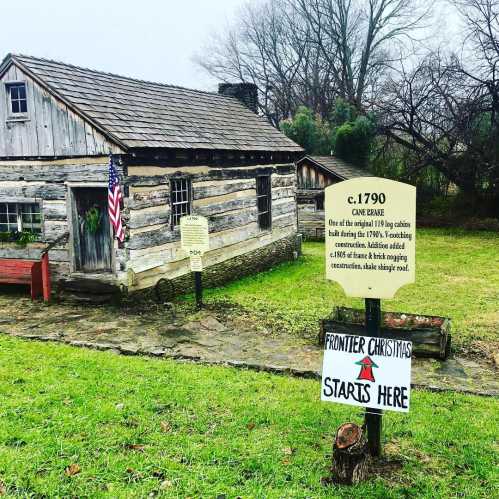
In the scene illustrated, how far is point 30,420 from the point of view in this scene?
536 cm

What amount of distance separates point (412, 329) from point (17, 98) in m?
9.28

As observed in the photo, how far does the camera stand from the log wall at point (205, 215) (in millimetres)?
10617

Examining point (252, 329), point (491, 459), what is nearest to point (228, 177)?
point (252, 329)

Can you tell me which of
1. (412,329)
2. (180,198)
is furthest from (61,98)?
(412,329)

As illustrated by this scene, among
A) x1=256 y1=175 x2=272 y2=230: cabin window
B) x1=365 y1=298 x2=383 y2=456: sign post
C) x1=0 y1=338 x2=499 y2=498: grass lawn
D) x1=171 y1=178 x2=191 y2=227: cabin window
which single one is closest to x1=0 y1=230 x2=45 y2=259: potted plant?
x1=171 y1=178 x2=191 y2=227: cabin window

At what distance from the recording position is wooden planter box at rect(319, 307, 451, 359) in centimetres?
771

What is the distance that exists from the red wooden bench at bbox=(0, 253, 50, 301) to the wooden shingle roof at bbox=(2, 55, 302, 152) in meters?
3.32

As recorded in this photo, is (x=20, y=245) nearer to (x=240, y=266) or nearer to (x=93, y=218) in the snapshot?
(x=93, y=218)

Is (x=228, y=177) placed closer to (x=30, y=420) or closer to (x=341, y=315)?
(x=341, y=315)

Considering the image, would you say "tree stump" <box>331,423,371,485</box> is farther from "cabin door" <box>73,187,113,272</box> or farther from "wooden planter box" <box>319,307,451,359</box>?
"cabin door" <box>73,187,113,272</box>

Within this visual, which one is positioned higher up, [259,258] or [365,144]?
[365,144]

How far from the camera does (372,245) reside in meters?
4.51

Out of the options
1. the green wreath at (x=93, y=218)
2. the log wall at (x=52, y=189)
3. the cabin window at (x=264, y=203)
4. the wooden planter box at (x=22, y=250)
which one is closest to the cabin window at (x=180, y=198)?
the green wreath at (x=93, y=218)

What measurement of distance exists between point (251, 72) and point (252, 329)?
37977mm
